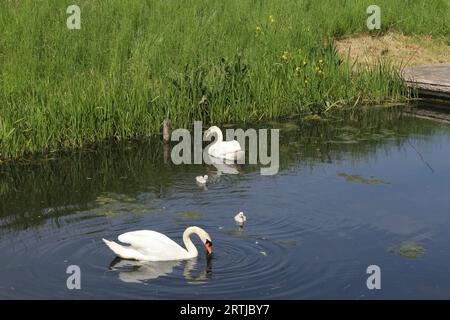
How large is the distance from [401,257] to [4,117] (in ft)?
20.7

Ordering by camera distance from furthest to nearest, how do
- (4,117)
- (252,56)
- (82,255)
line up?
(252,56) < (4,117) < (82,255)

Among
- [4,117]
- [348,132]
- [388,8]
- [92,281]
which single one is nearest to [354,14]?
[388,8]

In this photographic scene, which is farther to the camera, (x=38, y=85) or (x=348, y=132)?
(x=348, y=132)

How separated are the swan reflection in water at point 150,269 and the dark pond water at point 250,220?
0.06ft

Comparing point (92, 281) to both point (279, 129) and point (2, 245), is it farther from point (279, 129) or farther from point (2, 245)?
point (279, 129)

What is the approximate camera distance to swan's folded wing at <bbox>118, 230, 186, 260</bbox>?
922cm

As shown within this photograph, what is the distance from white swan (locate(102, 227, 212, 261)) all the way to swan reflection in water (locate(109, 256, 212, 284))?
0.17ft

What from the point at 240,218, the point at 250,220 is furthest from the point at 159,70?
the point at 240,218

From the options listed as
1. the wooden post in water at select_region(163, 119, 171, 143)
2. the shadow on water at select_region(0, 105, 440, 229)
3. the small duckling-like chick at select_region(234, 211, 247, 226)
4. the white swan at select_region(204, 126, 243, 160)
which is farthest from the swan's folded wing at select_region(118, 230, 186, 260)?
the wooden post in water at select_region(163, 119, 171, 143)

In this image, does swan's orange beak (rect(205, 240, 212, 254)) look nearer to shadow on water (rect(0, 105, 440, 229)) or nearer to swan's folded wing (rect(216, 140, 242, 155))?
shadow on water (rect(0, 105, 440, 229))

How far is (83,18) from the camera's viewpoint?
691 inches

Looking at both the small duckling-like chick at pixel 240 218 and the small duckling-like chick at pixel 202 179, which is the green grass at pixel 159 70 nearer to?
the small duckling-like chick at pixel 202 179

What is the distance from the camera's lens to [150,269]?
9.20m

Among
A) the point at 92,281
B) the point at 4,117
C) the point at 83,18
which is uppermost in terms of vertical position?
the point at 83,18
